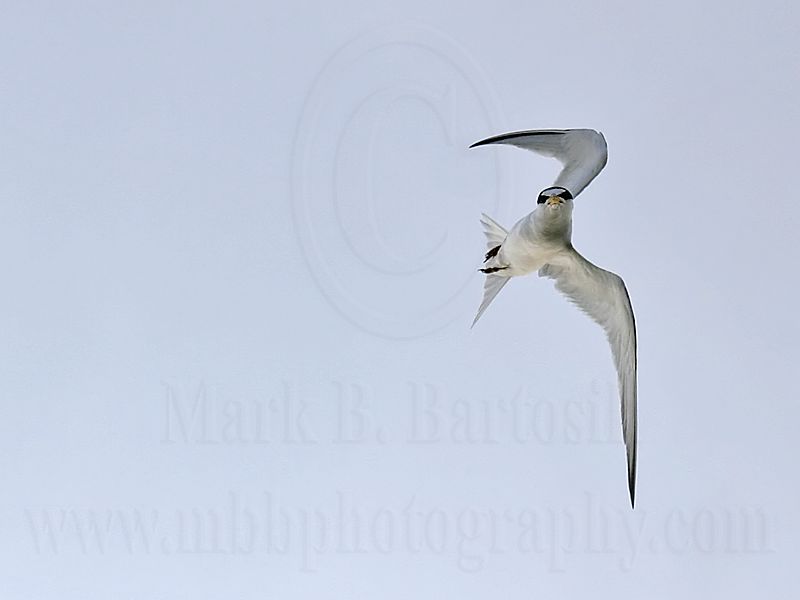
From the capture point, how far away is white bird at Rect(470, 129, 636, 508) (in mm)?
7254

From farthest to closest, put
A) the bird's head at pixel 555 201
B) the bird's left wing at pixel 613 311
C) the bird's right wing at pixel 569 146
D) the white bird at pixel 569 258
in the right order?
1. the bird's left wing at pixel 613 311
2. the bird's right wing at pixel 569 146
3. the white bird at pixel 569 258
4. the bird's head at pixel 555 201

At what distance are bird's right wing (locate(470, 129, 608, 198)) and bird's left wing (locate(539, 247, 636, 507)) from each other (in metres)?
0.65

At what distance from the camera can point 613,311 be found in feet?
26.3

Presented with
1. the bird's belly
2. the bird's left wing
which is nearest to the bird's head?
the bird's belly

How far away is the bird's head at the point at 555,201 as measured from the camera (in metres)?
7.03

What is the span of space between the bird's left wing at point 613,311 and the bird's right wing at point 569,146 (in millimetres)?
648

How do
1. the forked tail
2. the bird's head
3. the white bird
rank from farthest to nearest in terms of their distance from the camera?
the forked tail
the white bird
the bird's head

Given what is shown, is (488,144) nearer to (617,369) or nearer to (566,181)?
(566,181)

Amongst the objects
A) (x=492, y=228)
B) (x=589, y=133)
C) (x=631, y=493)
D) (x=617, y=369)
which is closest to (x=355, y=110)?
(x=492, y=228)

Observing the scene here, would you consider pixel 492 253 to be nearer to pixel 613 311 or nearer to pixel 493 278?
pixel 493 278

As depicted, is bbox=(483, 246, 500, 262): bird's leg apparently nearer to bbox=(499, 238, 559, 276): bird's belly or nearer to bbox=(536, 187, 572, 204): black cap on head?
bbox=(499, 238, 559, 276): bird's belly

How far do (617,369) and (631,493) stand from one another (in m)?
0.99

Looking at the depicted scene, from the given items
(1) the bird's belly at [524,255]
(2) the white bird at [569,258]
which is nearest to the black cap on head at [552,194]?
(2) the white bird at [569,258]

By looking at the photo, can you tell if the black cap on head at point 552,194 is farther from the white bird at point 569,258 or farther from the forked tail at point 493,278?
the forked tail at point 493,278
